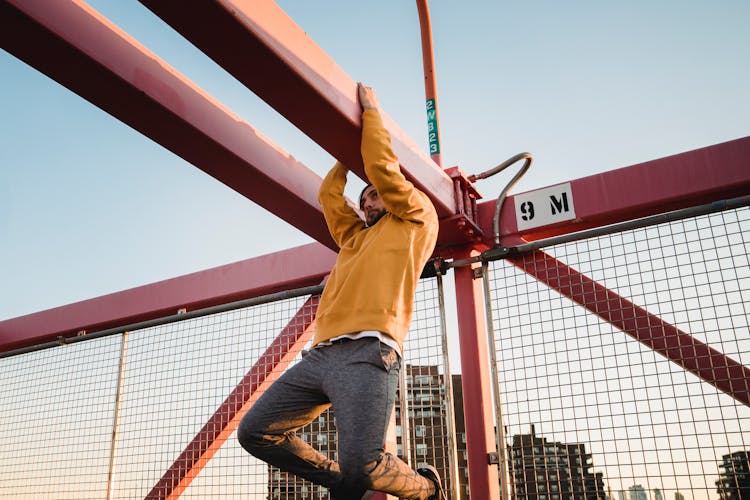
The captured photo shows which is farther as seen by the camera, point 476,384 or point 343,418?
point 476,384

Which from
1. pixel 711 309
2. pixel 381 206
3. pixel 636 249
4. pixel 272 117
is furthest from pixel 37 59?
pixel 711 309

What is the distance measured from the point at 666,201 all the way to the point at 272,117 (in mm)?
1833

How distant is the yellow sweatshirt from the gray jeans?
10 centimetres

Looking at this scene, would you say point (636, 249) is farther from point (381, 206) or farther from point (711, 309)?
point (381, 206)

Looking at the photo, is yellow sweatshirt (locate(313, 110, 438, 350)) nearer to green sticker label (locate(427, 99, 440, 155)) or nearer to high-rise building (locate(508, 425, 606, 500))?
high-rise building (locate(508, 425, 606, 500))

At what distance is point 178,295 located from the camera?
4.02 meters

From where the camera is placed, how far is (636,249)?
2.69 m

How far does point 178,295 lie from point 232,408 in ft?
3.14

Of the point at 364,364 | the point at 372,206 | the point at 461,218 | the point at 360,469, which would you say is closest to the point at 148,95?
the point at 372,206

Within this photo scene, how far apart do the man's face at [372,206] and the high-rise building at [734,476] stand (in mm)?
1577

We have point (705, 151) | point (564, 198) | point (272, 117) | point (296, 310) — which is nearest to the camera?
point (272, 117)

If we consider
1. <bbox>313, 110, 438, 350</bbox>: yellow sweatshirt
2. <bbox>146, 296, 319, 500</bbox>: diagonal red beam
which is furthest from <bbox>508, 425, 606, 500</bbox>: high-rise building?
<bbox>146, 296, 319, 500</bbox>: diagonal red beam

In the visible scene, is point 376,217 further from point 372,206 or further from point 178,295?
point 178,295

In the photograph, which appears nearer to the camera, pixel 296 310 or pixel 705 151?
pixel 705 151
